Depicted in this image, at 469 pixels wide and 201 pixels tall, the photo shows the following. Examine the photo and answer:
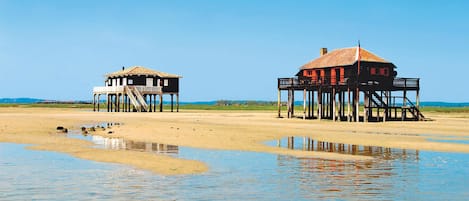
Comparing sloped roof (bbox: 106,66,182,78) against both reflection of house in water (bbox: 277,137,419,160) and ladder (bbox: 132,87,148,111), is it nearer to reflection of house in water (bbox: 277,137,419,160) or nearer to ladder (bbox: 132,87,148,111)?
ladder (bbox: 132,87,148,111)

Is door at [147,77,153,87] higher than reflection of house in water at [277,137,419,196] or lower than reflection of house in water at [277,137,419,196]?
higher

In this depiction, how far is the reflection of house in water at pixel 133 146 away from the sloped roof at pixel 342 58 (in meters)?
27.7

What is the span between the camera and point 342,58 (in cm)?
5162

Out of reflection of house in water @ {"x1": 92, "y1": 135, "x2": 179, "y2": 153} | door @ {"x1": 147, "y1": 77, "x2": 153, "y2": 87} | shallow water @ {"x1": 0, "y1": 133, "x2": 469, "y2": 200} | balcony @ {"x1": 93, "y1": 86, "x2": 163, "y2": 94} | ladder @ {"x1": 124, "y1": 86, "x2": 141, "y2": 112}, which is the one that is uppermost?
door @ {"x1": 147, "y1": 77, "x2": 153, "y2": 87}

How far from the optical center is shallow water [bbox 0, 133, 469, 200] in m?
12.7

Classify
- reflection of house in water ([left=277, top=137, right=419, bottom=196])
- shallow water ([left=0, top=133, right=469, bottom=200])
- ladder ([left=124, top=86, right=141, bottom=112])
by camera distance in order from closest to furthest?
shallow water ([left=0, top=133, right=469, bottom=200])
reflection of house in water ([left=277, top=137, right=419, bottom=196])
ladder ([left=124, top=86, right=141, bottom=112])

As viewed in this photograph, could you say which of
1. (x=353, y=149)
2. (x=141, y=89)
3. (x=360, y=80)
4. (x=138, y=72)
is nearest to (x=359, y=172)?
(x=353, y=149)

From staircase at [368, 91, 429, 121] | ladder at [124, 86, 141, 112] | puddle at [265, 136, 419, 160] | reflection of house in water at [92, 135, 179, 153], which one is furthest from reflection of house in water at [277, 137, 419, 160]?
ladder at [124, 86, 141, 112]

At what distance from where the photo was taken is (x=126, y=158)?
19375mm

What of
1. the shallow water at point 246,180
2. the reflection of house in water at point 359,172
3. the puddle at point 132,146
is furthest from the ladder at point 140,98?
the shallow water at point 246,180

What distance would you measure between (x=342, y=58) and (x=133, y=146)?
102ft

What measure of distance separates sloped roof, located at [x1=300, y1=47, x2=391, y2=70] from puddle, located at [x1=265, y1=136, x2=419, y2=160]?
893 inches

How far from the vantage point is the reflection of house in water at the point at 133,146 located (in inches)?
894

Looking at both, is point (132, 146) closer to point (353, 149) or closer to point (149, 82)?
point (353, 149)
